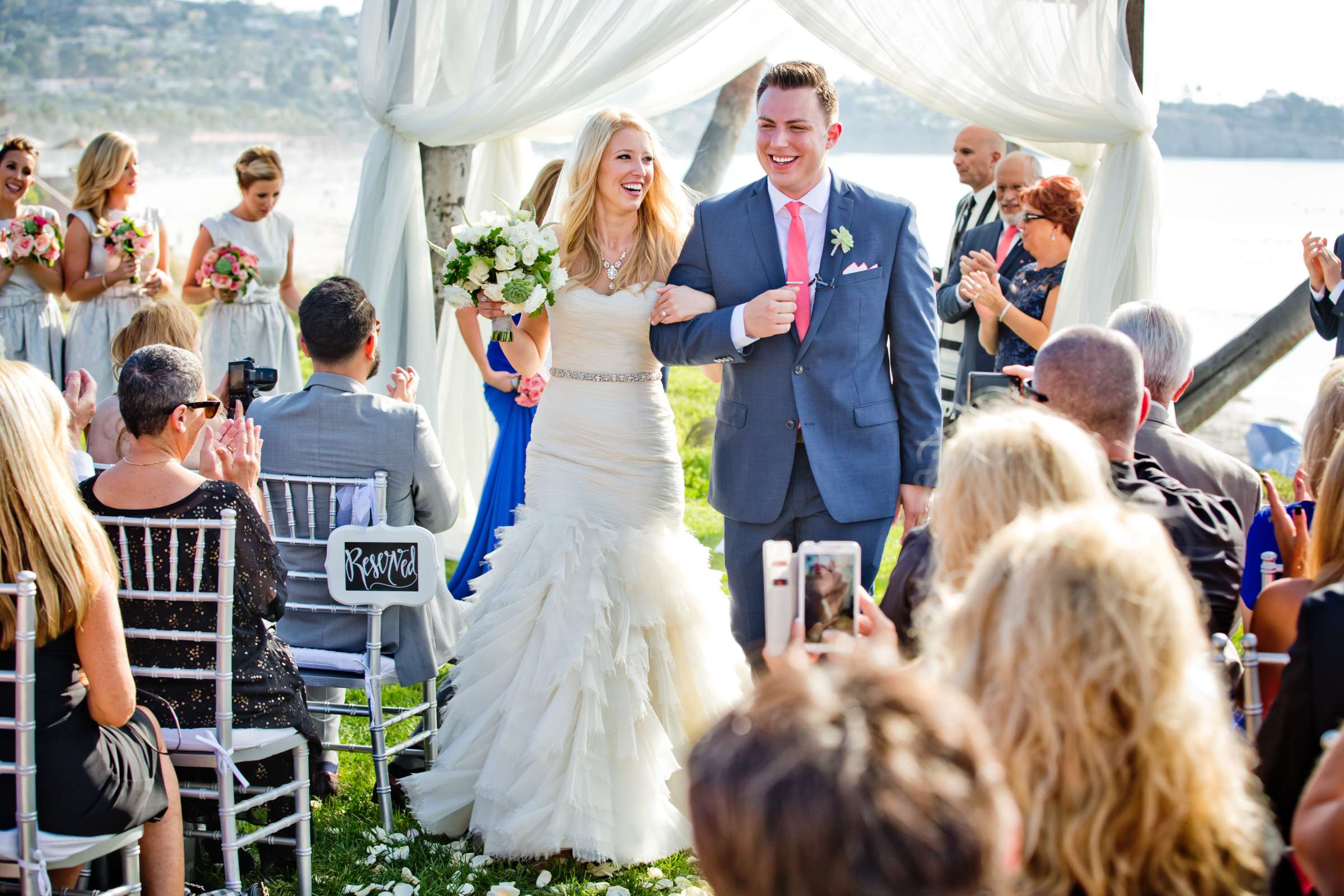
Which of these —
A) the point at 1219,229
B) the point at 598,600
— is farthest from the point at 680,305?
the point at 1219,229

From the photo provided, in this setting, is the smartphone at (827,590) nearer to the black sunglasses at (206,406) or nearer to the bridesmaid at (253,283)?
the black sunglasses at (206,406)

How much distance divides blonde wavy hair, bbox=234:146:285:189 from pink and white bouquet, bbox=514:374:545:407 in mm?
2200

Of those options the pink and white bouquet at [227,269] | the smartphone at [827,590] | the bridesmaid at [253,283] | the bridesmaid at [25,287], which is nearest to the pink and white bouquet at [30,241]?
the bridesmaid at [25,287]

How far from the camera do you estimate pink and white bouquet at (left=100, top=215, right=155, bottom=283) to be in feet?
21.1

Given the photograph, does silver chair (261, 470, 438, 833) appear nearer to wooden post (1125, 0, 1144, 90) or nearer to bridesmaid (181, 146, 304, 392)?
bridesmaid (181, 146, 304, 392)

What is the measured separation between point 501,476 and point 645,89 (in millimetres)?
2093

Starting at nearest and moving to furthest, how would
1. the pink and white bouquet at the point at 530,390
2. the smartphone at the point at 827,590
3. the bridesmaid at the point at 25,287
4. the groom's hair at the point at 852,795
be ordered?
1. the groom's hair at the point at 852,795
2. the smartphone at the point at 827,590
3. the pink and white bouquet at the point at 530,390
4. the bridesmaid at the point at 25,287

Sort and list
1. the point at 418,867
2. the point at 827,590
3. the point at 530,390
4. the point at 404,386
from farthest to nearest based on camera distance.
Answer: the point at 530,390 < the point at 404,386 < the point at 418,867 < the point at 827,590

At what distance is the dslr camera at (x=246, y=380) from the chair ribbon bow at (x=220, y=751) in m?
1.10

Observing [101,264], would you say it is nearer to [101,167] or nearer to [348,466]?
[101,167]

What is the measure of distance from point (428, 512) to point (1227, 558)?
2.34 m

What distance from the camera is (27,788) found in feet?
8.34

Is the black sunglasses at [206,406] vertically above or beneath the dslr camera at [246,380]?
beneath

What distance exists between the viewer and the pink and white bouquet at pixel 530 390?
202 inches
